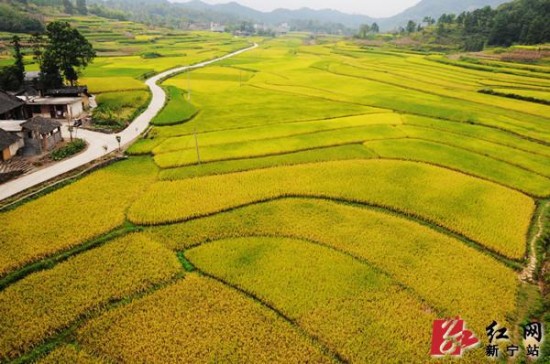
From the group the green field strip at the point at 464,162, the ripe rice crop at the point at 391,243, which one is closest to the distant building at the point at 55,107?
the ripe rice crop at the point at 391,243

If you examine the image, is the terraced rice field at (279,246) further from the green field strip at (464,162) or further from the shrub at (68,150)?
the shrub at (68,150)

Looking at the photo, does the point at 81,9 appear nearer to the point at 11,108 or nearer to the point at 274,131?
the point at 11,108

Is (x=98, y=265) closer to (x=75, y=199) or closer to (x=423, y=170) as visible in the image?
(x=75, y=199)

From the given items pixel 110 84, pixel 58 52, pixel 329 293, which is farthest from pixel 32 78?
pixel 329 293

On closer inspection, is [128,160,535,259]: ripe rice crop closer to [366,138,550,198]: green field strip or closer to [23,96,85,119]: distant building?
[366,138,550,198]: green field strip

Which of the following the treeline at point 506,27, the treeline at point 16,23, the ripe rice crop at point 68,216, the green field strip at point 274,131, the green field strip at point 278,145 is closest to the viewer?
the ripe rice crop at point 68,216
